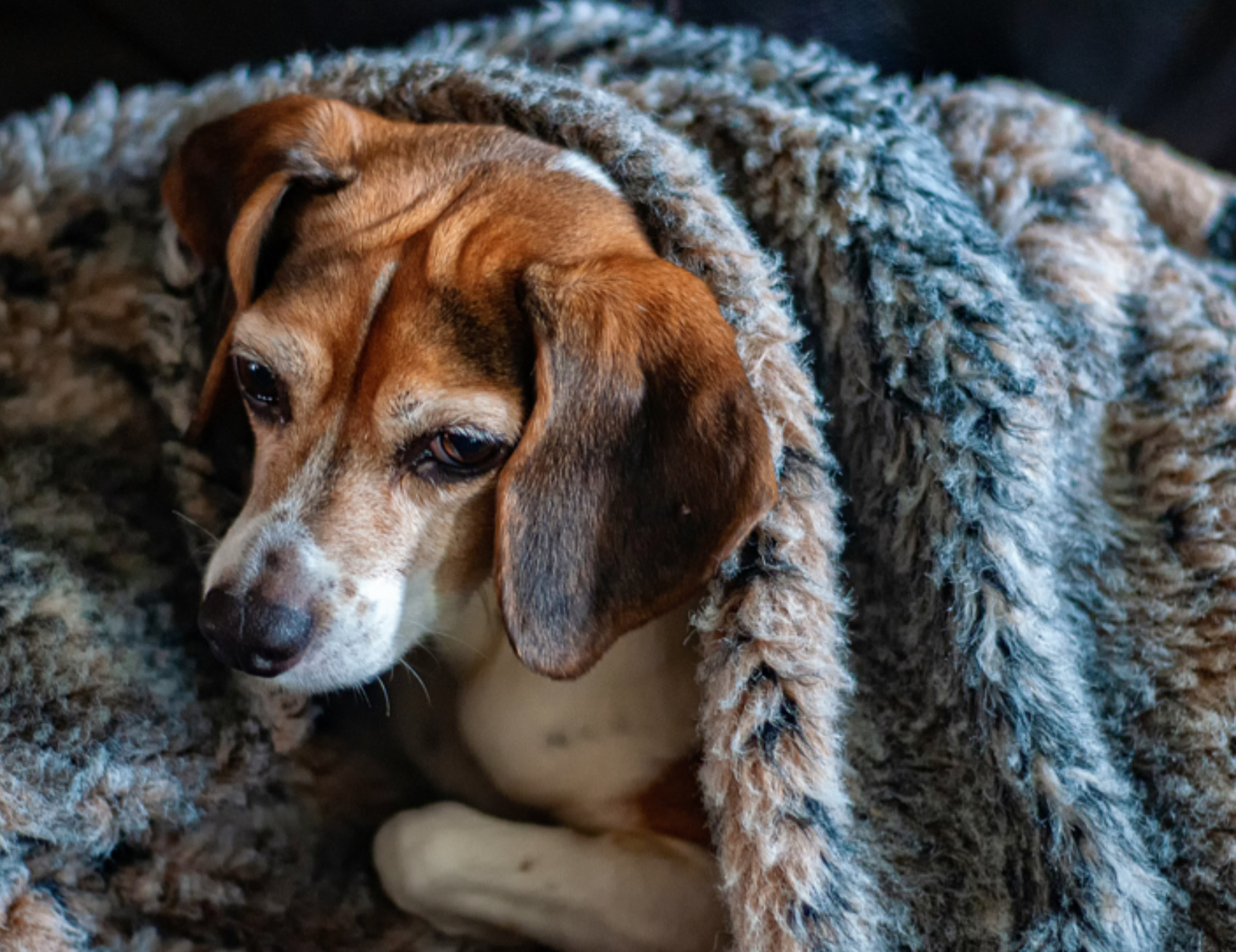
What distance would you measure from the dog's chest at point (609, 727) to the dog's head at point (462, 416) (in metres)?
0.17

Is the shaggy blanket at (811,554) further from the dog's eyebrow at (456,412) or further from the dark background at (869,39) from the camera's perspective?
the dog's eyebrow at (456,412)

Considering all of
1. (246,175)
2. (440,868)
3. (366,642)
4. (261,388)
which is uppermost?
(246,175)

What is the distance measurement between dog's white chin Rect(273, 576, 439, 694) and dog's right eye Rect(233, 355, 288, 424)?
0.69ft

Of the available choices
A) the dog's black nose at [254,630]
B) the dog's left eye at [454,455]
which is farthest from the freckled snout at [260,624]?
the dog's left eye at [454,455]

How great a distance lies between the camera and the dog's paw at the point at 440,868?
1087 mm

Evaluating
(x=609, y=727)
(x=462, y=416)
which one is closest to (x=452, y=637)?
(x=609, y=727)

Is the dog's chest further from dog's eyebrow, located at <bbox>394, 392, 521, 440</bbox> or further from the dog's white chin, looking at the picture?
dog's eyebrow, located at <bbox>394, 392, 521, 440</bbox>

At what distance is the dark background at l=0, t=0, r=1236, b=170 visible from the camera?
4.34 ft

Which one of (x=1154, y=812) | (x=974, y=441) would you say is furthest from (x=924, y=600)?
(x=1154, y=812)

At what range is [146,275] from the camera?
118 cm

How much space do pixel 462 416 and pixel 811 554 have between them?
1.17 ft

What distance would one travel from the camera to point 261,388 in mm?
1038

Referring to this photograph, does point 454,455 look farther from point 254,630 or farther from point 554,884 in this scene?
point 554,884

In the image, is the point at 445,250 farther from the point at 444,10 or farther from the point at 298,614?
the point at 444,10
